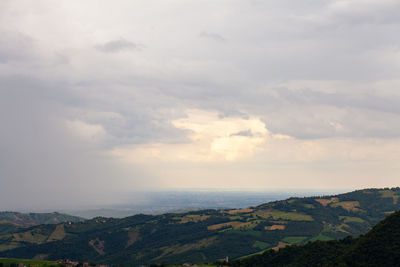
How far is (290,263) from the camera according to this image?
183 meters

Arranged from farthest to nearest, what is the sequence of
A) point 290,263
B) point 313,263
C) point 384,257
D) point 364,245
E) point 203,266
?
point 203,266, point 290,263, point 313,263, point 364,245, point 384,257

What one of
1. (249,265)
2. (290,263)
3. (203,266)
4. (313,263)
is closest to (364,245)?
(313,263)

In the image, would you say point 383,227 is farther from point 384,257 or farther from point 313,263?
point 313,263

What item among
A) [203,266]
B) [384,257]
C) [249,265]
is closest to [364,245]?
[384,257]

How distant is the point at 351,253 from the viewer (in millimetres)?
151750

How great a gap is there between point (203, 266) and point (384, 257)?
301ft

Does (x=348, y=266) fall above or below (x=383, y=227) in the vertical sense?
Result: below

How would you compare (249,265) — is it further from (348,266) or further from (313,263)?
(348,266)

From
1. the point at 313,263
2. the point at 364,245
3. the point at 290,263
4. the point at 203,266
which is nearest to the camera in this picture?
the point at 364,245

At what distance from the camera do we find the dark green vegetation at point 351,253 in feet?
469

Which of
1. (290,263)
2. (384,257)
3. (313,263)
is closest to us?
(384,257)

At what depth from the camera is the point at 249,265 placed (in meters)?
191

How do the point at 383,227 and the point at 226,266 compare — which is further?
the point at 226,266

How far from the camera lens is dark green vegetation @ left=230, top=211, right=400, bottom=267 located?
143 metres
